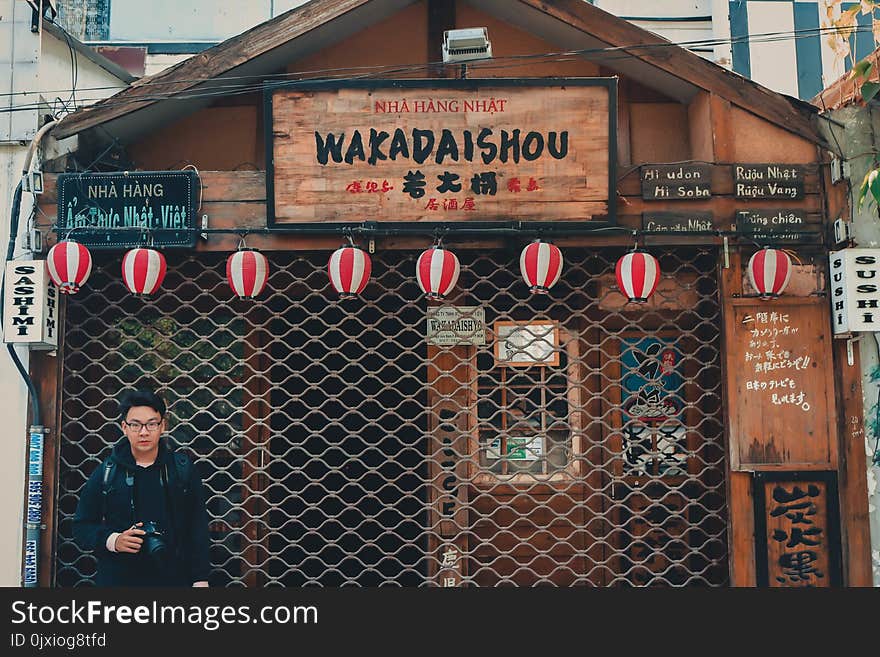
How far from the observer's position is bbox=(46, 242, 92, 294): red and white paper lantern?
21.5 feet

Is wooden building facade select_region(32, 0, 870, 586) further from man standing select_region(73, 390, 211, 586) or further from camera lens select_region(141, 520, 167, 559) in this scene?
camera lens select_region(141, 520, 167, 559)

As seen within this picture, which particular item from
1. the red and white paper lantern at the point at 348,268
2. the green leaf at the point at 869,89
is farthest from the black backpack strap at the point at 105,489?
the green leaf at the point at 869,89

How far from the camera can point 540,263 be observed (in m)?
→ 6.67

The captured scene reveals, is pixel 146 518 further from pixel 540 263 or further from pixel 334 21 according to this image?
pixel 334 21

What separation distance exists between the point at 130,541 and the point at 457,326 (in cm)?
370

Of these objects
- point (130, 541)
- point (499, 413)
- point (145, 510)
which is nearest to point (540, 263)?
point (499, 413)

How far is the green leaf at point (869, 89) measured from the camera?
21.4ft

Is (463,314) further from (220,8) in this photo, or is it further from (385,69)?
(220,8)

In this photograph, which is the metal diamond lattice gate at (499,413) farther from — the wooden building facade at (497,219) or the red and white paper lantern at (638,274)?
the red and white paper lantern at (638,274)

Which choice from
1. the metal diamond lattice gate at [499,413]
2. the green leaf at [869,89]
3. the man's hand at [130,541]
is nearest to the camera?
the man's hand at [130,541]

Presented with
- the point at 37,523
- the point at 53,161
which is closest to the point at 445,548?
the point at 37,523

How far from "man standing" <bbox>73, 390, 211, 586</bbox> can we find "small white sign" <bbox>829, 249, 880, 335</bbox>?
5.36 meters

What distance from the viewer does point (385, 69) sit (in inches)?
297

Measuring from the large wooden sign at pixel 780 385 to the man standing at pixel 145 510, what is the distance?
4375mm
